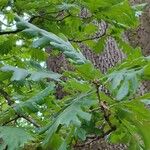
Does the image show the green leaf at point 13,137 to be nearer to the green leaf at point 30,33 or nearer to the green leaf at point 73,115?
the green leaf at point 73,115

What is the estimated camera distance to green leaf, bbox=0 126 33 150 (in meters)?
0.95

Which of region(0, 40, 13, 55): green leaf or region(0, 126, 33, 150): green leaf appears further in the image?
region(0, 40, 13, 55): green leaf

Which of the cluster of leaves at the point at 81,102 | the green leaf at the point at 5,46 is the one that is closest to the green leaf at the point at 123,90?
the cluster of leaves at the point at 81,102

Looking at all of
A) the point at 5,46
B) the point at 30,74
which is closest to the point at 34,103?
the point at 30,74

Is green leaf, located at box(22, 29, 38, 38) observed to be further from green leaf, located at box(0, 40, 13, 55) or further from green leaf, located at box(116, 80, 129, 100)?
green leaf, located at box(0, 40, 13, 55)

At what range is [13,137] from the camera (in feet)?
3.17

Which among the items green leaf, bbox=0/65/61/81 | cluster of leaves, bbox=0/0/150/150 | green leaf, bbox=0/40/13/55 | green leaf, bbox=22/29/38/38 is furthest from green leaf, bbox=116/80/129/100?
green leaf, bbox=0/40/13/55

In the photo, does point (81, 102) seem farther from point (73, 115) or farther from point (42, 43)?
point (42, 43)

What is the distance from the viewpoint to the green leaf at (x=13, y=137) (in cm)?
95

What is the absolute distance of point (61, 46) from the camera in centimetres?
98

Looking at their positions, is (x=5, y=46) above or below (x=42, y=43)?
below

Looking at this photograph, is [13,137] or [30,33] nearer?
[13,137]

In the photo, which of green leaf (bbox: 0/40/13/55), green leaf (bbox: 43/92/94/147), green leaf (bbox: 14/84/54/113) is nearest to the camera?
green leaf (bbox: 43/92/94/147)

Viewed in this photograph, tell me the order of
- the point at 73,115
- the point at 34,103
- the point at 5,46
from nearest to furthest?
the point at 73,115 → the point at 34,103 → the point at 5,46
